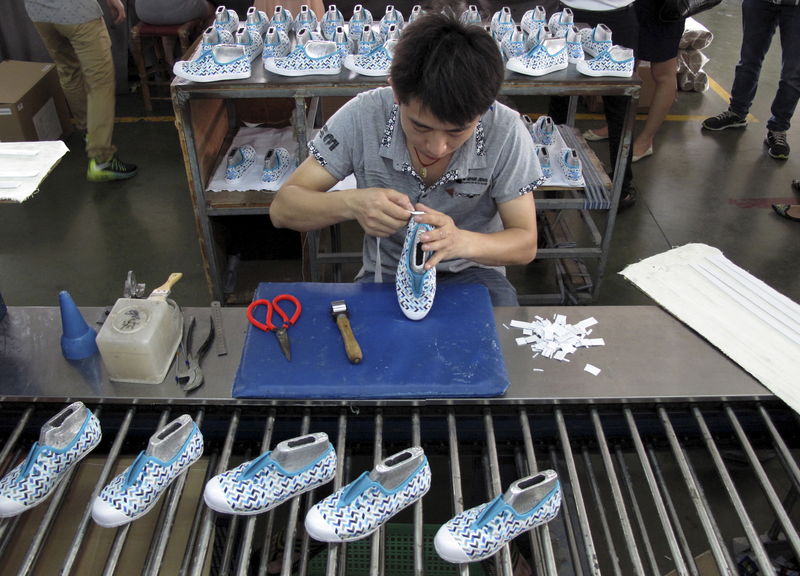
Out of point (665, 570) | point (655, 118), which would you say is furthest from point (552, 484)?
point (655, 118)

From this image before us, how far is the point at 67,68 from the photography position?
415 centimetres

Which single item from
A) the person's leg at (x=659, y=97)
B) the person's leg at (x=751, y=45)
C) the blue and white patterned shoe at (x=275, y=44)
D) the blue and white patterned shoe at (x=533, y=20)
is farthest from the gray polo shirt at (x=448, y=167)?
the person's leg at (x=751, y=45)

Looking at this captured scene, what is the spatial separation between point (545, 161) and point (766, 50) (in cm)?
257

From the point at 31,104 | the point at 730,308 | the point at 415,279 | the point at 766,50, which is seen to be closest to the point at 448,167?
the point at 415,279

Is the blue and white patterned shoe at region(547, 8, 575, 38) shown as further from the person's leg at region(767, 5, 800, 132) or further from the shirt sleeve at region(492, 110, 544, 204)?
the person's leg at region(767, 5, 800, 132)

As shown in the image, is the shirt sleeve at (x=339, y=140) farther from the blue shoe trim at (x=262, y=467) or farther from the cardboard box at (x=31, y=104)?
the cardboard box at (x=31, y=104)

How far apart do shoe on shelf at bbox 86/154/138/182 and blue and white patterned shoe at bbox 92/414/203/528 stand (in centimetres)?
322

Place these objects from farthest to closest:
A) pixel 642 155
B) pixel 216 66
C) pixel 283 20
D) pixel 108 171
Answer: pixel 642 155
pixel 108 171
pixel 283 20
pixel 216 66

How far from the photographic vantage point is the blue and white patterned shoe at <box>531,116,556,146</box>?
2.97 meters

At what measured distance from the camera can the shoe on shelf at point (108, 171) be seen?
4047 millimetres

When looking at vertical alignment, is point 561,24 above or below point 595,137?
above

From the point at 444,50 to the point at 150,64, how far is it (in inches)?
179

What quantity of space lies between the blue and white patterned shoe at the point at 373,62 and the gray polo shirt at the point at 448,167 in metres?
0.72

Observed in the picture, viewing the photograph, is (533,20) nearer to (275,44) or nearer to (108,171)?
(275,44)
